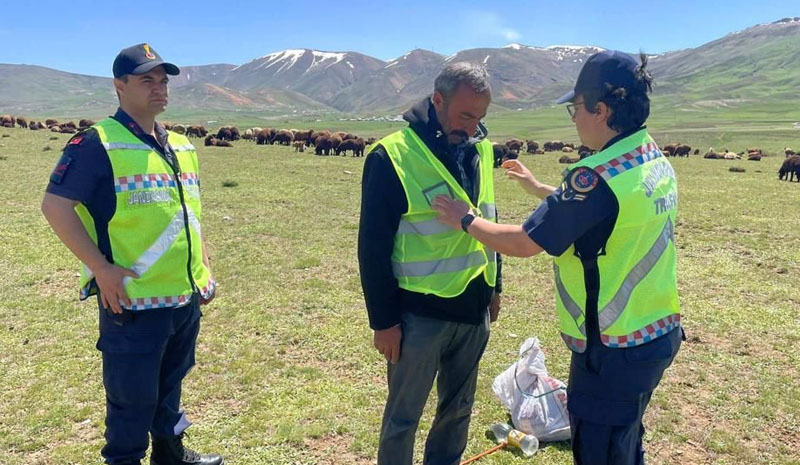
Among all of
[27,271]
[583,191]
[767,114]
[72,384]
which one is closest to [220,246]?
[27,271]

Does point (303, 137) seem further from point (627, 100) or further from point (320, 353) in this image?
point (627, 100)

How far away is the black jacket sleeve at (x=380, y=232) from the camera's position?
285cm

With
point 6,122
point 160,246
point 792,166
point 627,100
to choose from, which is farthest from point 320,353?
point 6,122

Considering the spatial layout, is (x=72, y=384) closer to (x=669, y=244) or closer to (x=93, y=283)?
(x=93, y=283)

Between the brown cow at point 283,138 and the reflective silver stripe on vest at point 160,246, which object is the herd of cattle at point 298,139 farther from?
the reflective silver stripe on vest at point 160,246

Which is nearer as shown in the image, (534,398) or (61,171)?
(61,171)

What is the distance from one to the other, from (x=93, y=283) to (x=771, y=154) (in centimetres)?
4888

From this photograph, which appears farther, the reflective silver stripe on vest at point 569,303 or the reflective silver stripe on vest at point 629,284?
the reflective silver stripe on vest at point 569,303

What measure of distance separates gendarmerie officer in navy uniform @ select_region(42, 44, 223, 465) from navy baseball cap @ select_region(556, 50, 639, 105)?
248cm

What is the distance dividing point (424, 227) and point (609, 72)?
1217 millimetres

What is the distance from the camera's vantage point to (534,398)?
14.6 ft

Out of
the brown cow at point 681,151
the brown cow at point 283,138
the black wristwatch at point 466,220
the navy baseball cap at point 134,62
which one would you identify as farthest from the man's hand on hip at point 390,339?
the brown cow at point 681,151

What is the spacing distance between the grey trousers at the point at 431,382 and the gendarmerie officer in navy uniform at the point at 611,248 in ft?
2.33

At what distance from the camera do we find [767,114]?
102312mm
